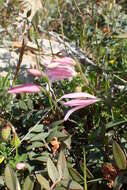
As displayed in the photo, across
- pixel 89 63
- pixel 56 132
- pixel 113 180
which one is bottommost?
pixel 113 180

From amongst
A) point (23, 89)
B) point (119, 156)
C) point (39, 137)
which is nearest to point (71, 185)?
point (119, 156)

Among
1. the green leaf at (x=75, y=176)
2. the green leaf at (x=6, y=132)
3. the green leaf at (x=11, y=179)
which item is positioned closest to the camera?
the green leaf at (x=11, y=179)

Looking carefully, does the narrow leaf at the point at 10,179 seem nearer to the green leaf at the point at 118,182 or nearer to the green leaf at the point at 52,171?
the green leaf at the point at 52,171

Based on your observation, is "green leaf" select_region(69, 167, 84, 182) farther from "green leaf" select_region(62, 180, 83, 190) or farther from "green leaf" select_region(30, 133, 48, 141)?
"green leaf" select_region(30, 133, 48, 141)

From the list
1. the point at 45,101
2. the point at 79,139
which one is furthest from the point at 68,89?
the point at 79,139

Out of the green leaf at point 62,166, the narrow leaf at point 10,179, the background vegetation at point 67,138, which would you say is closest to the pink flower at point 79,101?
the background vegetation at point 67,138

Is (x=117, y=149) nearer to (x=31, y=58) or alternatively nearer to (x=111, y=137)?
(x=111, y=137)

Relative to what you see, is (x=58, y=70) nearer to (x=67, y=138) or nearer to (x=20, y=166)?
(x=67, y=138)

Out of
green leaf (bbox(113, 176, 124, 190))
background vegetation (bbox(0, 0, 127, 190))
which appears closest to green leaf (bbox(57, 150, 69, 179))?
background vegetation (bbox(0, 0, 127, 190))
